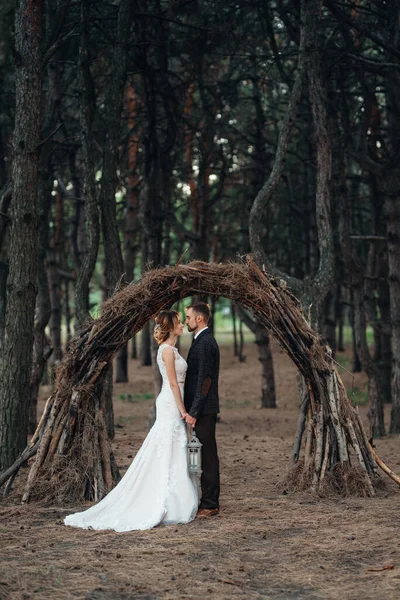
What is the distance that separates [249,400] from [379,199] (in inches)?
244

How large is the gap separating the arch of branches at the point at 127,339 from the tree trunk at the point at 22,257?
3.80ft

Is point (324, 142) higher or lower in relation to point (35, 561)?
higher

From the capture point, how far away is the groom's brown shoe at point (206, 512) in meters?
8.27

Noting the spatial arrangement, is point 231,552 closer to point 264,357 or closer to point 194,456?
point 194,456

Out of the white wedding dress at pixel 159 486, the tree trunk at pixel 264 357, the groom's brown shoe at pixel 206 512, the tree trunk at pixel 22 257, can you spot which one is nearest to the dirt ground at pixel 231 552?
the groom's brown shoe at pixel 206 512

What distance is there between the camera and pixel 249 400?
2272cm

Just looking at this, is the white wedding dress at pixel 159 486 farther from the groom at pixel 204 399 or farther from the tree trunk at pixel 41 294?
the tree trunk at pixel 41 294

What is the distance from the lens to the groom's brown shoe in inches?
325

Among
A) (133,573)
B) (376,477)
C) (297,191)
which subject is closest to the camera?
(133,573)

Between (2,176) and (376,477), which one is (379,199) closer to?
(2,176)

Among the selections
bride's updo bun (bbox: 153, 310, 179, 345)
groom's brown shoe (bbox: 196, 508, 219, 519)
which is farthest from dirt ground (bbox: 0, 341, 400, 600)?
bride's updo bun (bbox: 153, 310, 179, 345)

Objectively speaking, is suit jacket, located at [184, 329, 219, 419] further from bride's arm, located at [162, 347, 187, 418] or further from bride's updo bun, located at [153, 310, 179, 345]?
bride's updo bun, located at [153, 310, 179, 345]

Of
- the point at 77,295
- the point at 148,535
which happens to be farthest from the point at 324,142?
the point at 148,535

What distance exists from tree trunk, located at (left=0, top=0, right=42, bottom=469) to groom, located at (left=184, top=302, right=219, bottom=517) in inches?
111
